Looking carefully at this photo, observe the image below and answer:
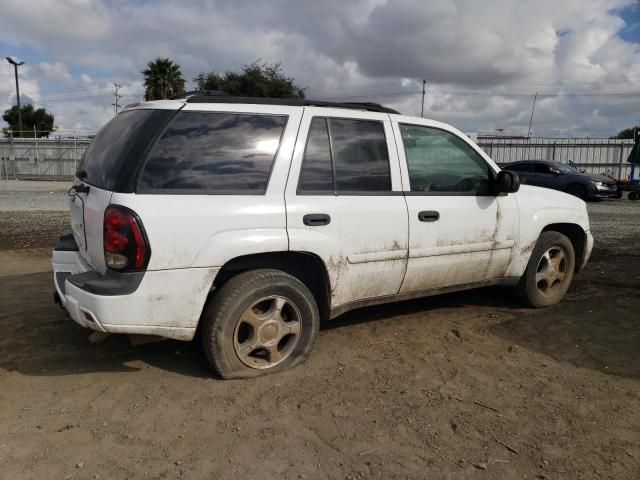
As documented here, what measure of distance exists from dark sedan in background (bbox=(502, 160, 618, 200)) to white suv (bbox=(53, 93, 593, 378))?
634 inches

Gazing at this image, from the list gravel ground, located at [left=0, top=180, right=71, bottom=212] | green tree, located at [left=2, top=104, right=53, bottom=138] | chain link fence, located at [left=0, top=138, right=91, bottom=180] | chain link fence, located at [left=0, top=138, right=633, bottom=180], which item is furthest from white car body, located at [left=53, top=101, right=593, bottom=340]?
green tree, located at [left=2, top=104, right=53, bottom=138]

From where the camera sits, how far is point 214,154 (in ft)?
11.0

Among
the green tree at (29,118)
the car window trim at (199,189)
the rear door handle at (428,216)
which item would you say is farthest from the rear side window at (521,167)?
the green tree at (29,118)

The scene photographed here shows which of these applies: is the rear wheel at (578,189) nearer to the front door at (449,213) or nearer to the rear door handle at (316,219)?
the front door at (449,213)

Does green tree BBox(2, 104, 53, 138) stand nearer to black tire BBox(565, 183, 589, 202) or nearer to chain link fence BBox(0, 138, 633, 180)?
chain link fence BBox(0, 138, 633, 180)

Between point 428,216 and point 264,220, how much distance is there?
1393mm

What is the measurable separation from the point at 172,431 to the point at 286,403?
0.69 metres

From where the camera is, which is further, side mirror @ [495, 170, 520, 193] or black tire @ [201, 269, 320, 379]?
side mirror @ [495, 170, 520, 193]

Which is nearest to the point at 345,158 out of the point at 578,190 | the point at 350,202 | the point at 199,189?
the point at 350,202

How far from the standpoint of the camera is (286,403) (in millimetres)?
3258

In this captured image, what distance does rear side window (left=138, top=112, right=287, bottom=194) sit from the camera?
323cm

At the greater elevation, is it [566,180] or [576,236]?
[566,180]

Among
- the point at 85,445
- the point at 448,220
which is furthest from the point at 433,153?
the point at 85,445

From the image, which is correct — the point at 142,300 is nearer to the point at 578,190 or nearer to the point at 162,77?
the point at 578,190
